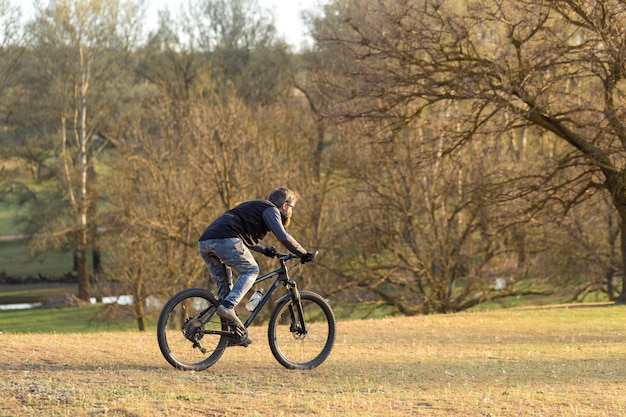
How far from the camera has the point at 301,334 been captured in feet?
30.5

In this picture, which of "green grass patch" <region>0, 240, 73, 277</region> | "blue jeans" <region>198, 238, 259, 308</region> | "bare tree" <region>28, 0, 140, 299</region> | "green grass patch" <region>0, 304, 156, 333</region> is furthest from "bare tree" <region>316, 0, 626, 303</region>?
"green grass patch" <region>0, 240, 73, 277</region>

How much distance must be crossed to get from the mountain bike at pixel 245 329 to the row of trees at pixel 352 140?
31.7 feet

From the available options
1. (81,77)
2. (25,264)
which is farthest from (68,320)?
(25,264)

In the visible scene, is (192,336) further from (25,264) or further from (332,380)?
(25,264)

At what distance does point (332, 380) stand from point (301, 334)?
76cm

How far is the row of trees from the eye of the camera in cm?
1866

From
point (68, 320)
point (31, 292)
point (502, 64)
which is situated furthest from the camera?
point (31, 292)

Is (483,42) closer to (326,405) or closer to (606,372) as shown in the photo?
(606,372)

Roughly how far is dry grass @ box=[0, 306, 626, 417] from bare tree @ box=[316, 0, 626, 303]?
21.3ft

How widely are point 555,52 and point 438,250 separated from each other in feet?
37.5

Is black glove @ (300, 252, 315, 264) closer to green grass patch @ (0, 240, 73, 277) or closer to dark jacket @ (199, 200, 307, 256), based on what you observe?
dark jacket @ (199, 200, 307, 256)

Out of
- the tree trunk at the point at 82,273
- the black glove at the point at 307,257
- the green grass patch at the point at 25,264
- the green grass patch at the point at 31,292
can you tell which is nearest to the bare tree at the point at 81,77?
the tree trunk at the point at 82,273

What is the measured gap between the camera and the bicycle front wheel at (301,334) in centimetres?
917

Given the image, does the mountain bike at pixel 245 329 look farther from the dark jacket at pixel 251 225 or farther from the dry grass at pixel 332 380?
the dark jacket at pixel 251 225
